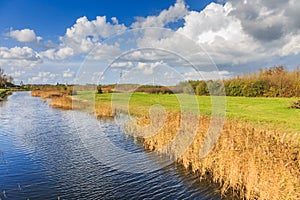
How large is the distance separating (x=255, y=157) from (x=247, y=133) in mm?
1626

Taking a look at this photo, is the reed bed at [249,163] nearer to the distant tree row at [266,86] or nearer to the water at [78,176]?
the water at [78,176]

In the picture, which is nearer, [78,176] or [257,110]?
[78,176]

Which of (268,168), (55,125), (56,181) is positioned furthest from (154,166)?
(55,125)

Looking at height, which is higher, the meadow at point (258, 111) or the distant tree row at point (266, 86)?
the distant tree row at point (266, 86)

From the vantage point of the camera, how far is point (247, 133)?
1070cm

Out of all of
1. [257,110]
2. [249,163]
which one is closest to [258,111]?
[257,110]

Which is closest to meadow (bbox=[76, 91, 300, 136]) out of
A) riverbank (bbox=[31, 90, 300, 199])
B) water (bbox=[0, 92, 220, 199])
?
riverbank (bbox=[31, 90, 300, 199])

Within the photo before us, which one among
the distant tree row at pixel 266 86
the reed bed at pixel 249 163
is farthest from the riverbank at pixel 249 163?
the distant tree row at pixel 266 86

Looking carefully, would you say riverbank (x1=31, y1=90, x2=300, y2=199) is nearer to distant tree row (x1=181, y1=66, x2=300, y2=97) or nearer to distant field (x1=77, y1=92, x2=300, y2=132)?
distant field (x1=77, y1=92, x2=300, y2=132)

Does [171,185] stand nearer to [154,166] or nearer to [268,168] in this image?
[154,166]

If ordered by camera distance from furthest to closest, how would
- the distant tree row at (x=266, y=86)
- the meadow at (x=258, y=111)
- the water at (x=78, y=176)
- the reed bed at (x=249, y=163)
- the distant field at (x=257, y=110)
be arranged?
the distant tree row at (x=266, y=86), the distant field at (x=257, y=110), the meadow at (x=258, y=111), the water at (x=78, y=176), the reed bed at (x=249, y=163)

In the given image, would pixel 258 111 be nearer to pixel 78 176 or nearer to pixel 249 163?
pixel 249 163

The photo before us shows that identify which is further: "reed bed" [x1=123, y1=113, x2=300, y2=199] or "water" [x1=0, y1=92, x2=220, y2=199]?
"water" [x1=0, y1=92, x2=220, y2=199]

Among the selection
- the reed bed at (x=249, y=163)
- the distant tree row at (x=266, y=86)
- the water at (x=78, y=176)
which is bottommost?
the water at (x=78, y=176)
